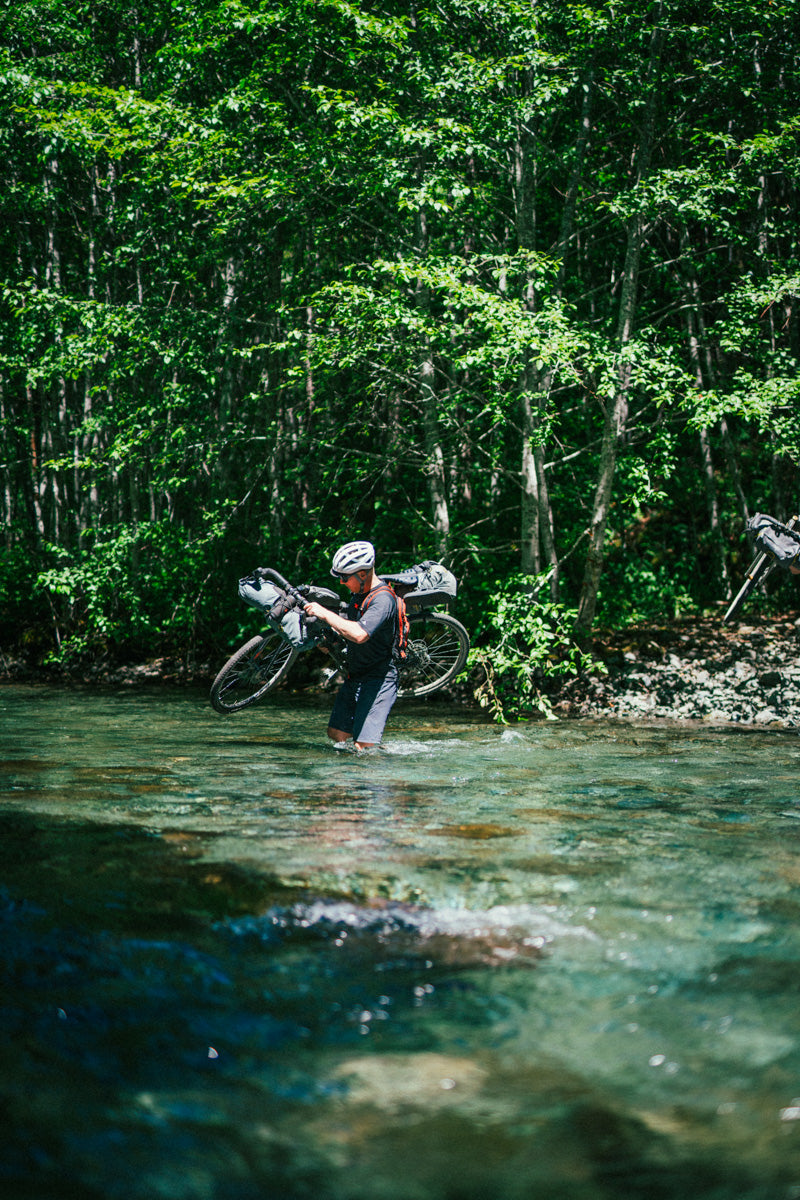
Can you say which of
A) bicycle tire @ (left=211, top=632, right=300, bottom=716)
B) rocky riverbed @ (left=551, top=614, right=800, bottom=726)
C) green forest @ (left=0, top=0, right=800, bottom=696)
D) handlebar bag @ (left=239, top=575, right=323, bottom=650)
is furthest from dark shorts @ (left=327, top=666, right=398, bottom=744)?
rocky riverbed @ (left=551, top=614, right=800, bottom=726)

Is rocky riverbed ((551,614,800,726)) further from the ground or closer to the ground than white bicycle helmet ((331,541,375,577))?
closer to the ground

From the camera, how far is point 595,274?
1717cm

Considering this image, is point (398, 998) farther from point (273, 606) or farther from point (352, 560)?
point (273, 606)

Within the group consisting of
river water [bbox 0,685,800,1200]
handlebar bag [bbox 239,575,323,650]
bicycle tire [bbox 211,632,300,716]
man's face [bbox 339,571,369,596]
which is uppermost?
man's face [bbox 339,571,369,596]

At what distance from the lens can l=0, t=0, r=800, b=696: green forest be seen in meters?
11.7

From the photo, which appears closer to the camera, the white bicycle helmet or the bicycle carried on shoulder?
the white bicycle helmet

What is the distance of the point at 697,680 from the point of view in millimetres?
13039

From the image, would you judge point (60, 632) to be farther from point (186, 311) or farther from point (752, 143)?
point (752, 143)

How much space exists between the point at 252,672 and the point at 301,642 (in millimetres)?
1027

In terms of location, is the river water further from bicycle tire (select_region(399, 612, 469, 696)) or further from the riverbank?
the riverbank

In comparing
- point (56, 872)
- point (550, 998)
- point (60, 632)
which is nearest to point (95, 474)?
point (60, 632)

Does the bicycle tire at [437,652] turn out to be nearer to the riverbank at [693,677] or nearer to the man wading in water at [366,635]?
the man wading in water at [366,635]

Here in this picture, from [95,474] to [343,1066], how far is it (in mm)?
16609

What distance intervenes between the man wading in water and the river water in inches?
58.9
